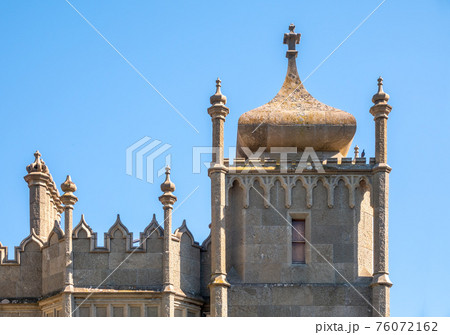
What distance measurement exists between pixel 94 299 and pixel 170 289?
84.6 inches

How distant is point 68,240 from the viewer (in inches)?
1725

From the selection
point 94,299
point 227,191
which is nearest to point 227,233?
point 227,191

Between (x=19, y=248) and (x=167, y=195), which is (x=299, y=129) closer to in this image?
(x=167, y=195)

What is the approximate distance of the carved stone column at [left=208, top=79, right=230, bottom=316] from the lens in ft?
141

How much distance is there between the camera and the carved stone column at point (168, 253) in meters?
43.1

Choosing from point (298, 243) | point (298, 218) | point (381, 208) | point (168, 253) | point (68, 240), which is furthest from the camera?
point (298, 218)

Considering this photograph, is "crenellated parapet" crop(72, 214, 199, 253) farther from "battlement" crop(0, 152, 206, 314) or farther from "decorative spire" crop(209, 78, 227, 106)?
"decorative spire" crop(209, 78, 227, 106)

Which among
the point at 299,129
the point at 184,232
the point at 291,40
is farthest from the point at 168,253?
the point at 291,40

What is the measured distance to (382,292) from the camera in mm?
42875

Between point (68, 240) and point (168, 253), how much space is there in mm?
2829

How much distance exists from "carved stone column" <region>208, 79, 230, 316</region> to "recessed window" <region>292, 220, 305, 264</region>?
6.57 feet

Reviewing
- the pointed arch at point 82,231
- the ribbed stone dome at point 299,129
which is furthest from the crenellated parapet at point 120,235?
the ribbed stone dome at point 299,129
